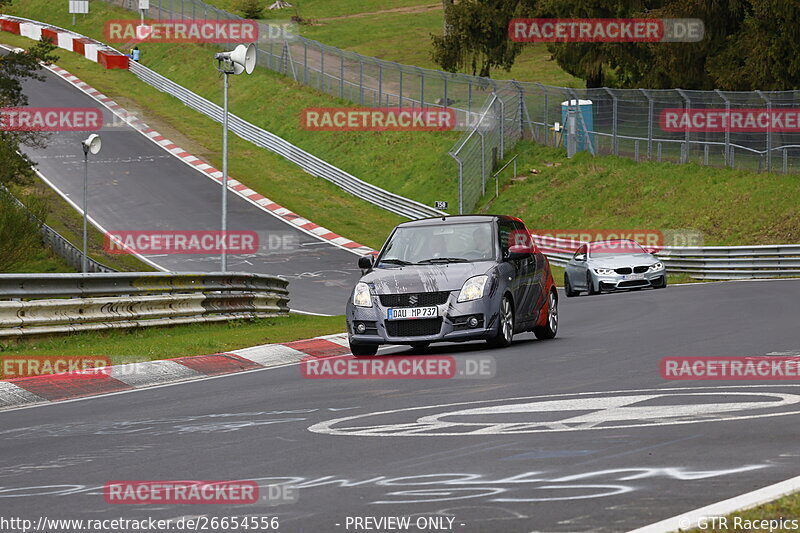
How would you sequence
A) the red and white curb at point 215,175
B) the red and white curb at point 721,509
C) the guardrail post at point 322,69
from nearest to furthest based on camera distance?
the red and white curb at point 721,509 → the red and white curb at point 215,175 → the guardrail post at point 322,69

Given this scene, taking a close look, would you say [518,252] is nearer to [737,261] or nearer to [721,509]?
[721,509]

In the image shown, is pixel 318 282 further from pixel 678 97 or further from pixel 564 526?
pixel 564 526

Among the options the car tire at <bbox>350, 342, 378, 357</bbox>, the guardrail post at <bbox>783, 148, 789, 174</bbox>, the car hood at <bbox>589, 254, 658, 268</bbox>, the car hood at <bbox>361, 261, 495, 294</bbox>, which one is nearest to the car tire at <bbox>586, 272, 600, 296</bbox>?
the car hood at <bbox>589, 254, 658, 268</bbox>

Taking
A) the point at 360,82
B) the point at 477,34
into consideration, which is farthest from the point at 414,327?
the point at 360,82

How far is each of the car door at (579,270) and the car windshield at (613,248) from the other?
0.20 meters

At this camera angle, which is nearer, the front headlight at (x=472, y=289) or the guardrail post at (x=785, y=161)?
the front headlight at (x=472, y=289)

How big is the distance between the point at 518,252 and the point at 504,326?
1082 mm

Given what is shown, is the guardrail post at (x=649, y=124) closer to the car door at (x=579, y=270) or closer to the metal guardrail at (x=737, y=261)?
the metal guardrail at (x=737, y=261)

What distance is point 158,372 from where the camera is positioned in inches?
571

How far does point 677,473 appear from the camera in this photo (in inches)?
271

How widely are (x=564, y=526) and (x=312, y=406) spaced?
5.37 meters

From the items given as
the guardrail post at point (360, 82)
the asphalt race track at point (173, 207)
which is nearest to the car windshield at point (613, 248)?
the asphalt race track at point (173, 207)

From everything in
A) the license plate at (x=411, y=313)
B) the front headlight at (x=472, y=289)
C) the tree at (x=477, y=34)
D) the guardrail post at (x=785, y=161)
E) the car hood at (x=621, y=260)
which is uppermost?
the tree at (x=477, y=34)

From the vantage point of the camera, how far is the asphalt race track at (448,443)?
6480 mm
